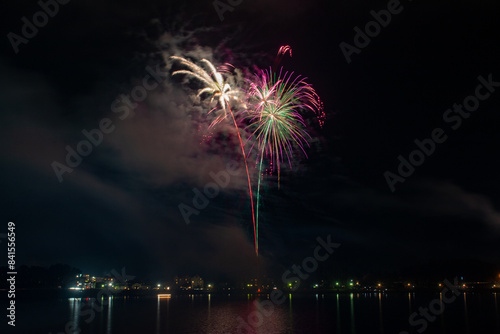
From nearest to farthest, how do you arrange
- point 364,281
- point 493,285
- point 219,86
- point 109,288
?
point 219,86, point 493,285, point 109,288, point 364,281

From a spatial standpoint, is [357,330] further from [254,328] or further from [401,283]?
[401,283]

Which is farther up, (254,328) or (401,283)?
(254,328)

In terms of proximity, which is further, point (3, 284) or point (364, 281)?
point (364, 281)

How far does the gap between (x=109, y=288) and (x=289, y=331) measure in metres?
151

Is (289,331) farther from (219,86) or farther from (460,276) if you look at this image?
(460,276)

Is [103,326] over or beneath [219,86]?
beneath

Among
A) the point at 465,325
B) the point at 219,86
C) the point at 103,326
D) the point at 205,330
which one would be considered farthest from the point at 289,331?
the point at 219,86

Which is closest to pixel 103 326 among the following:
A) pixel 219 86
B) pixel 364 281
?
pixel 219 86

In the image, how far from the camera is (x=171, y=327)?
3406 centimetres

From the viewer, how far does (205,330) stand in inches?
1257

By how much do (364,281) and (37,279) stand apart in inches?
5743

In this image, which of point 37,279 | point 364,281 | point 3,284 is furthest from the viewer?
point 364,281

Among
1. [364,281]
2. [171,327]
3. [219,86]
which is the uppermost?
[219,86]

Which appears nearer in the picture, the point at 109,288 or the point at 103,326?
the point at 103,326
